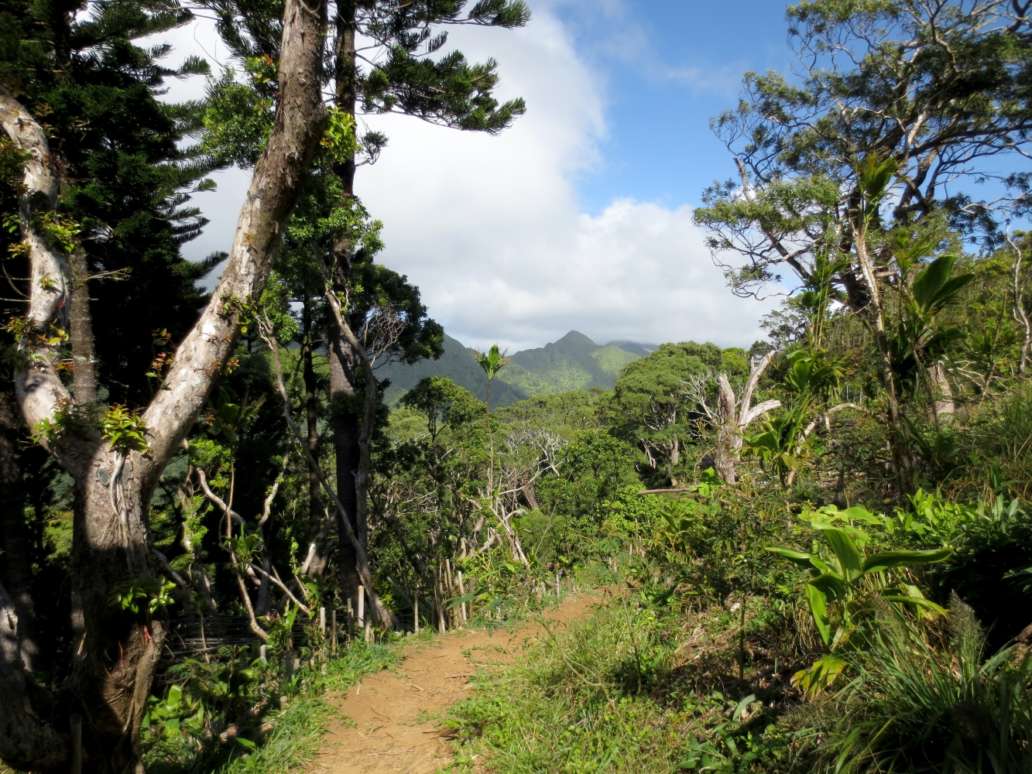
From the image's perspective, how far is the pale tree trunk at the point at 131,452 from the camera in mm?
2254

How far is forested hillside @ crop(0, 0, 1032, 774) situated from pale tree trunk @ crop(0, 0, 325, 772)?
0.01 m

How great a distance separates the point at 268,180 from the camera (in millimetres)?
2551

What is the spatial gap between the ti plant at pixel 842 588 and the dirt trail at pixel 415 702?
1.92 metres

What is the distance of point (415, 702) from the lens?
3.76 m

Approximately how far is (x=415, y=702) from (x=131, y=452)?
2.47 meters

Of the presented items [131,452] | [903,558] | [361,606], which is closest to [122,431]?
[131,452]

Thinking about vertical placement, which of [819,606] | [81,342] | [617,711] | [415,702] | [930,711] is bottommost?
[415,702]

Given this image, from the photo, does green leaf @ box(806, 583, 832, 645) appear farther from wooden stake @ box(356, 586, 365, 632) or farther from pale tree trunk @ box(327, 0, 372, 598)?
pale tree trunk @ box(327, 0, 372, 598)

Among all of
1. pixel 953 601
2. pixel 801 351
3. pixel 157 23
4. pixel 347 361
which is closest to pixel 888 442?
pixel 801 351

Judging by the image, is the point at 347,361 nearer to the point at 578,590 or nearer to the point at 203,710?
the point at 578,590

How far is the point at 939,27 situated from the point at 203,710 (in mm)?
14248

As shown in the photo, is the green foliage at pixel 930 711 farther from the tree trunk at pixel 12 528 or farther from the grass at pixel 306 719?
the tree trunk at pixel 12 528

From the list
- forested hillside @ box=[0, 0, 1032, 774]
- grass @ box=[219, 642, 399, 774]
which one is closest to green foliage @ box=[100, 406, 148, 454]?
forested hillside @ box=[0, 0, 1032, 774]

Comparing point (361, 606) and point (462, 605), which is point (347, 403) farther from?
point (462, 605)
